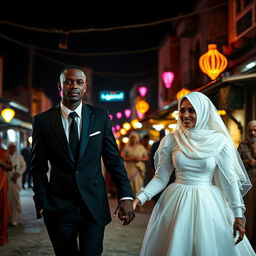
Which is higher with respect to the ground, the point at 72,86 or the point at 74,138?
the point at 72,86

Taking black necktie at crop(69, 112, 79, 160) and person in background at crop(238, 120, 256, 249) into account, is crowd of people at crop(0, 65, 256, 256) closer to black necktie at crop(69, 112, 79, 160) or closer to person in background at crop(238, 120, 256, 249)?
black necktie at crop(69, 112, 79, 160)

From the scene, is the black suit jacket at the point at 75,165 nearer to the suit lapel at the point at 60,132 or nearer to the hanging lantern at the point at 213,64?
the suit lapel at the point at 60,132

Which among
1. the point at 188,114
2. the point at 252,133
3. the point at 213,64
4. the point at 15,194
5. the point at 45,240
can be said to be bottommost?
the point at 45,240

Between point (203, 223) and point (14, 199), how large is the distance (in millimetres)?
7687

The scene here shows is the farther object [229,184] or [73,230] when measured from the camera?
[229,184]

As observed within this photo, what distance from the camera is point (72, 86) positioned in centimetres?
416

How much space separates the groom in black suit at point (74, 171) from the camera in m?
4.04

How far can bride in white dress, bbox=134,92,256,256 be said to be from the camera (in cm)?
476

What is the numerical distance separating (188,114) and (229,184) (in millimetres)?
792

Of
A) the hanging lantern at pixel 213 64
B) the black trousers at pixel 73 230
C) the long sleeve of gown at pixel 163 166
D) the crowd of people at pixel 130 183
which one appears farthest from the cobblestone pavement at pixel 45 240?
the hanging lantern at pixel 213 64

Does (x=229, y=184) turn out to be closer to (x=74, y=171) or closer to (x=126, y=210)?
(x=126, y=210)

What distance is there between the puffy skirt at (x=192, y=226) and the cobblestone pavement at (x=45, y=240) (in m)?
3.01

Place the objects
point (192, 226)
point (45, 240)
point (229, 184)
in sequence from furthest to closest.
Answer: point (45, 240), point (229, 184), point (192, 226)

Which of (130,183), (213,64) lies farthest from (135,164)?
(130,183)
